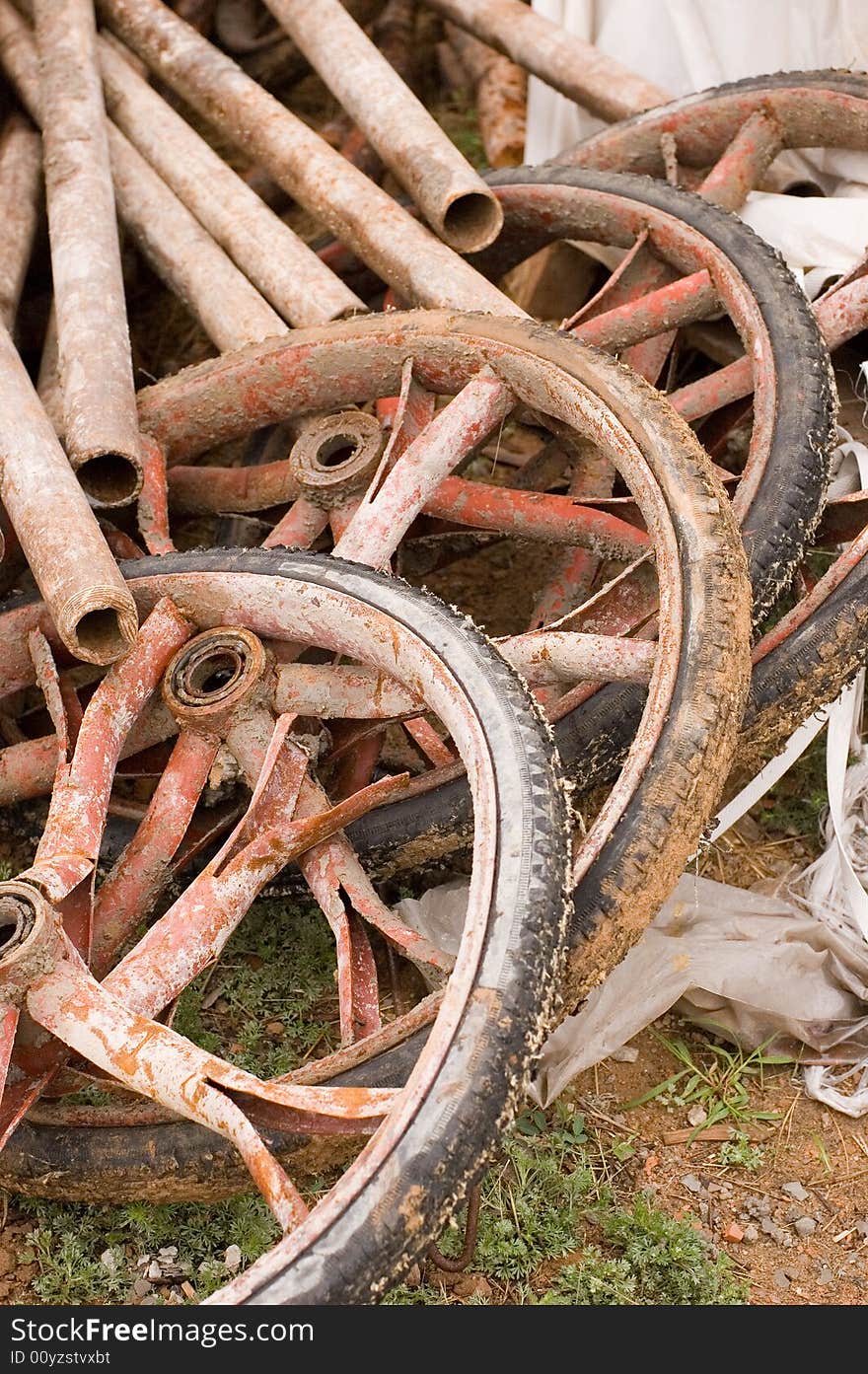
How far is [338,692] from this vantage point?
3.23 meters

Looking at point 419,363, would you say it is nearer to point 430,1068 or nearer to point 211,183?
point 211,183

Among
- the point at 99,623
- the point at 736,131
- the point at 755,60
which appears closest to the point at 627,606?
the point at 99,623

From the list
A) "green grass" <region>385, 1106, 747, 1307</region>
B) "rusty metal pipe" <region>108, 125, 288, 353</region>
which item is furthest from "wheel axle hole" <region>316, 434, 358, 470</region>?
"green grass" <region>385, 1106, 747, 1307</region>

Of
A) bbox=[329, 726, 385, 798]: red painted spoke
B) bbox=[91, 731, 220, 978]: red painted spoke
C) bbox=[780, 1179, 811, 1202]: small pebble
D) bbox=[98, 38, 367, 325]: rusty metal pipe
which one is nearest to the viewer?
bbox=[91, 731, 220, 978]: red painted spoke

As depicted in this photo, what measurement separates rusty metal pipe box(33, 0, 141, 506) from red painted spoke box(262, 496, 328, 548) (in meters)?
0.41

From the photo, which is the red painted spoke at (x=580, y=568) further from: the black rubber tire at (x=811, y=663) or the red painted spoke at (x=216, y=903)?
the red painted spoke at (x=216, y=903)

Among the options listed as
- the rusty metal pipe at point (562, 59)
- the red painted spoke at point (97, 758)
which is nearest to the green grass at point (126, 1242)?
the red painted spoke at point (97, 758)

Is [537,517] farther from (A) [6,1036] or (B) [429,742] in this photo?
(A) [6,1036]

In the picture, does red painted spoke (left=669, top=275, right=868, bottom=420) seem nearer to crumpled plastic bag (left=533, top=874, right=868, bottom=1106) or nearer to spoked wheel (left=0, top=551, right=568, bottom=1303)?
spoked wheel (left=0, top=551, right=568, bottom=1303)

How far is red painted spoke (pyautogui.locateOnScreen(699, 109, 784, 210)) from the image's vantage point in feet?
13.9

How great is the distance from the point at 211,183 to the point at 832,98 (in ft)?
6.53

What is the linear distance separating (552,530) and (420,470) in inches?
18.4

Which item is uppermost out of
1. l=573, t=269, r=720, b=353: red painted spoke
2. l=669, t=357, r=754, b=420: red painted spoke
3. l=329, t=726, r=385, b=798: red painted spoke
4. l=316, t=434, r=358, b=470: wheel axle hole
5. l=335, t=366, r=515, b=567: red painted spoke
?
l=335, t=366, r=515, b=567: red painted spoke

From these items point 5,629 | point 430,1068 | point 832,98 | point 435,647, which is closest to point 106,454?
point 5,629
